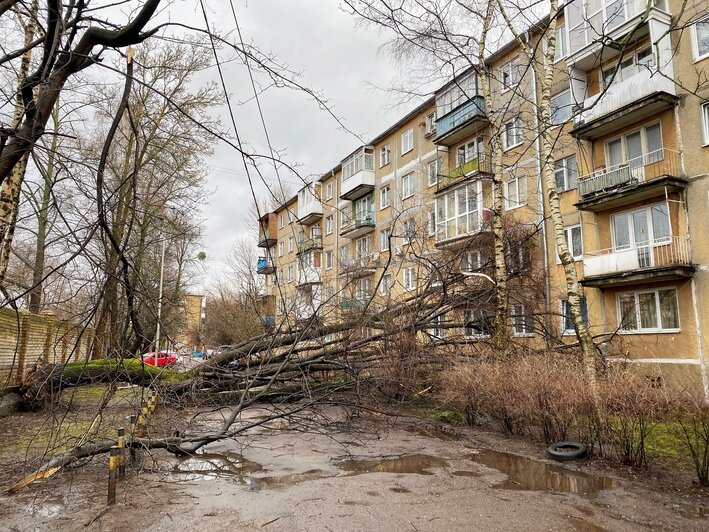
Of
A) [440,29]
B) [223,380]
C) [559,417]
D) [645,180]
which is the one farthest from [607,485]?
[645,180]

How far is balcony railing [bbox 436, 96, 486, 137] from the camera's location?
2095cm

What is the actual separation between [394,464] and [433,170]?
1890 centimetres

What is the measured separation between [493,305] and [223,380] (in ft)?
24.4

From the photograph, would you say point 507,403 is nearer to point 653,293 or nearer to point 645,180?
point 653,293

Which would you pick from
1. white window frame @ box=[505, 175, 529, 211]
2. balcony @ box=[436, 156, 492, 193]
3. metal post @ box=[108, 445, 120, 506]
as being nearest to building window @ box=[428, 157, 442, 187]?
balcony @ box=[436, 156, 492, 193]

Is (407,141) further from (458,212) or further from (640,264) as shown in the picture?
(640,264)

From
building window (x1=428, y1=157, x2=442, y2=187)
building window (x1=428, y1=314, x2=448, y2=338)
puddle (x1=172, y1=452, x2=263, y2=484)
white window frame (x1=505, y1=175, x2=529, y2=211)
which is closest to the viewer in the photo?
puddle (x1=172, y1=452, x2=263, y2=484)

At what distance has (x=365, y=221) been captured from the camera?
29.3 metres

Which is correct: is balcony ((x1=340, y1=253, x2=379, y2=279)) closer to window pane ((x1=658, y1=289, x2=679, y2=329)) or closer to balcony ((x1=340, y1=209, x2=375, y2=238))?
balcony ((x1=340, y1=209, x2=375, y2=238))

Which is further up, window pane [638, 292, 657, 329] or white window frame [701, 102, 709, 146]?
white window frame [701, 102, 709, 146]

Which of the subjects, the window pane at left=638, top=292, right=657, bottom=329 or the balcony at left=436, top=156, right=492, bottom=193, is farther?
the balcony at left=436, top=156, right=492, bottom=193

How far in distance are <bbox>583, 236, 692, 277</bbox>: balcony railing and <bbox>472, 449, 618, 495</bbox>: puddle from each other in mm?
9336

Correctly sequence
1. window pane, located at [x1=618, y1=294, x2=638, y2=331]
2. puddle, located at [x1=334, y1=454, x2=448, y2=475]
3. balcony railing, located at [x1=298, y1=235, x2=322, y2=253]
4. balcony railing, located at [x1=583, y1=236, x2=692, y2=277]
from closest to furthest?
balcony railing, located at [x1=298, y1=235, x2=322, y2=253], puddle, located at [x1=334, y1=454, x2=448, y2=475], balcony railing, located at [x1=583, y1=236, x2=692, y2=277], window pane, located at [x1=618, y1=294, x2=638, y2=331]

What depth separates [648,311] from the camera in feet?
49.8
